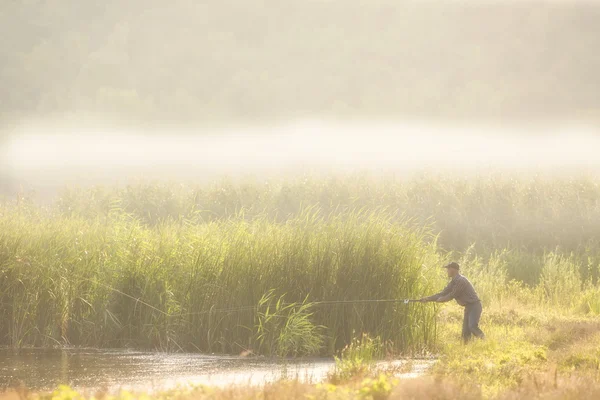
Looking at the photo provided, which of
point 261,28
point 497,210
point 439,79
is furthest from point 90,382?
point 261,28

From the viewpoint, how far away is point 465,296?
19125mm

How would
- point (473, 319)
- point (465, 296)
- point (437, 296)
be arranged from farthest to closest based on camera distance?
point (473, 319) → point (465, 296) → point (437, 296)

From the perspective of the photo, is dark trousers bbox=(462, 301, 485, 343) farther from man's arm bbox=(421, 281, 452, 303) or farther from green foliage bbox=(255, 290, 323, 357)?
green foliage bbox=(255, 290, 323, 357)

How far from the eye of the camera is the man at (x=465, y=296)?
18.6m

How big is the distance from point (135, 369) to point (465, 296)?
7.21m

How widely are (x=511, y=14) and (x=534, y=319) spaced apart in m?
151

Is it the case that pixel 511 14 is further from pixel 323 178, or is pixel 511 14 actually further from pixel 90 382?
pixel 90 382

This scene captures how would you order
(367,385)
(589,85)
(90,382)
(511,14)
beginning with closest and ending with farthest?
(367,385)
(90,382)
(589,85)
(511,14)

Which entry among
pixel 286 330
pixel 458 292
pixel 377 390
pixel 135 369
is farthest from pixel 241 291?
pixel 377 390

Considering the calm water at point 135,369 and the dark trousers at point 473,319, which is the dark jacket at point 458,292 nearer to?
the dark trousers at point 473,319

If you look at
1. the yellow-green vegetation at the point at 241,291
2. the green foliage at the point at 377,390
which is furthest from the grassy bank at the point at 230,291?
the green foliage at the point at 377,390

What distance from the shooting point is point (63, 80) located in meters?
130

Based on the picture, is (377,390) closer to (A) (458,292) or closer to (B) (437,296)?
(B) (437,296)

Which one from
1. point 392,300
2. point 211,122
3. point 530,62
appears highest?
point 530,62
